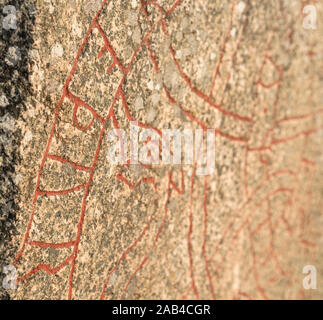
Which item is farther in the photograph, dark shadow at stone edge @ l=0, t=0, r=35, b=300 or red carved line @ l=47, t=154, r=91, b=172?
red carved line @ l=47, t=154, r=91, b=172

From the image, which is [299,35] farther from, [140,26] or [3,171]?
[3,171]

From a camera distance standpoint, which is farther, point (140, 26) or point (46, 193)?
point (140, 26)

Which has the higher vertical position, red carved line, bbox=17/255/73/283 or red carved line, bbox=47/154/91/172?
red carved line, bbox=47/154/91/172

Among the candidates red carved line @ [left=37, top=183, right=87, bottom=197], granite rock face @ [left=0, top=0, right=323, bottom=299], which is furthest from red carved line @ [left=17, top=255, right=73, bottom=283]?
red carved line @ [left=37, top=183, right=87, bottom=197]

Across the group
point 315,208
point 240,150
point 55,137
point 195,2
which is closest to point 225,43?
point 195,2

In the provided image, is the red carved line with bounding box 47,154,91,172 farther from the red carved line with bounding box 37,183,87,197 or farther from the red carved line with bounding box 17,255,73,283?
the red carved line with bounding box 17,255,73,283

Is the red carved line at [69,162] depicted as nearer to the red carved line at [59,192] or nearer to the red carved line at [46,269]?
the red carved line at [59,192]

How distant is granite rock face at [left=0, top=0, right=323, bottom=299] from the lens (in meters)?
0.94

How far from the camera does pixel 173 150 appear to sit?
1.38 meters

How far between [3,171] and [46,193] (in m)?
0.13

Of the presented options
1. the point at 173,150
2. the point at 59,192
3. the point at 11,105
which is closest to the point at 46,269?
the point at 59,192

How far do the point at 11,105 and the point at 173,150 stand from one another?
0.62 m

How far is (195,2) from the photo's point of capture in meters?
1.37

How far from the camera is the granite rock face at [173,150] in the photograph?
0.94m
